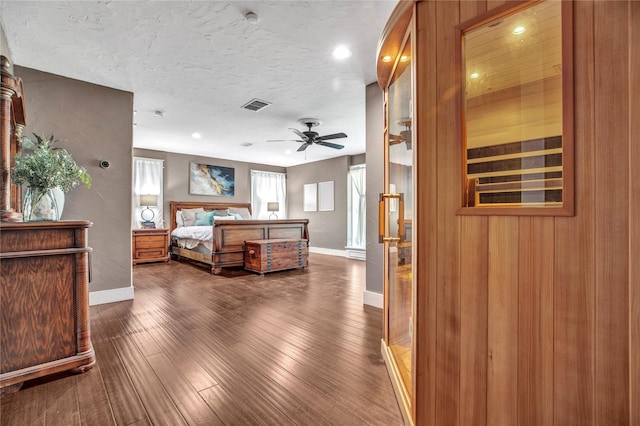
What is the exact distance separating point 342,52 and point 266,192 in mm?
6353

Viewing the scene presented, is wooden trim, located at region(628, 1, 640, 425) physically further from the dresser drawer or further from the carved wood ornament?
the dresser drawer

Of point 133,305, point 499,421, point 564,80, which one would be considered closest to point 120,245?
point 133,305

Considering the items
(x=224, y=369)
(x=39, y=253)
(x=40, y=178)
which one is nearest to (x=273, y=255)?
(x=224, y=369)

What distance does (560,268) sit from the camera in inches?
35.2

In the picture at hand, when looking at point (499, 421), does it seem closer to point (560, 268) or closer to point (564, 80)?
point (560, 268)

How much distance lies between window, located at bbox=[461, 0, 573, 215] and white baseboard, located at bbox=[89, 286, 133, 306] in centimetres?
388

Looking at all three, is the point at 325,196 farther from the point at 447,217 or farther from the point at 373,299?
the point at 447,217

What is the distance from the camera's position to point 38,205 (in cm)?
230

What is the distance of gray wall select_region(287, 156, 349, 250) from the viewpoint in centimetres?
760

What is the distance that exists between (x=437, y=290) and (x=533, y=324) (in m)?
0.32

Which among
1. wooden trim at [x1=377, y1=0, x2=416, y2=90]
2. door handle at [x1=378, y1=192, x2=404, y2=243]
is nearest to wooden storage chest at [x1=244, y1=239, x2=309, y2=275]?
door handle at [x1=378, y1=192, x2=404, y2=243]

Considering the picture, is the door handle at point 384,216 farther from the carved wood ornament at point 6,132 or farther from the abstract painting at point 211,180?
the abstract painting at point 211,180

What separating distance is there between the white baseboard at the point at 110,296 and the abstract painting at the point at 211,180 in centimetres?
420

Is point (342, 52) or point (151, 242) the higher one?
point (342, 52)
